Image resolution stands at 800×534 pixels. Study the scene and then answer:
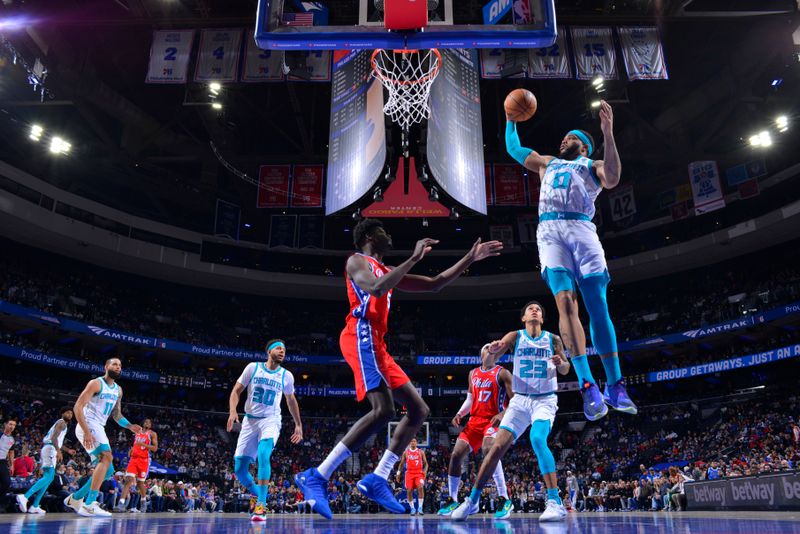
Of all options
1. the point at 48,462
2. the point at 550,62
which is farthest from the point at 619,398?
the point at 550,62

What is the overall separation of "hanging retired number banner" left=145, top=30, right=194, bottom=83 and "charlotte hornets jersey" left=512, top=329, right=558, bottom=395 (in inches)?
470

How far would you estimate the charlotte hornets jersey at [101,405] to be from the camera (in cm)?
876

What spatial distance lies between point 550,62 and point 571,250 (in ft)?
38.4

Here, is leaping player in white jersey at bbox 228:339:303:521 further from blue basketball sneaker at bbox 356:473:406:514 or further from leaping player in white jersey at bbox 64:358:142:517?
blue basketball sneaker at bbox 356:473:406:514

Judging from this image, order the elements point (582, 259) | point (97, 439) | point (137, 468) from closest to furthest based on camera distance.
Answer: point (582, 259) < point (97, 439) < point (137, 468)

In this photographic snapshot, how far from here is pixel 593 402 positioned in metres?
4.38

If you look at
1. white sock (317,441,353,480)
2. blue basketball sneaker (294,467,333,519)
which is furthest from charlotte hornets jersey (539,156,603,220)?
blue basketball sneaker (294,467,333,519)

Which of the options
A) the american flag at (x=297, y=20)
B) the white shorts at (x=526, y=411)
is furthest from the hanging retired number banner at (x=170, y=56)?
the white shorts at (x=526, y=411)

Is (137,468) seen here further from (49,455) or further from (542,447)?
(542,447)

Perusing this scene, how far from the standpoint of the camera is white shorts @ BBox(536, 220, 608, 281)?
15.0 feet

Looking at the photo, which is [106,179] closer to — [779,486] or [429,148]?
[429,148]

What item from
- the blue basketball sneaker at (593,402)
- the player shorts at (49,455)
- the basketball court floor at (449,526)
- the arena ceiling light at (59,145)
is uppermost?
the arena ceiling light at (59,145)

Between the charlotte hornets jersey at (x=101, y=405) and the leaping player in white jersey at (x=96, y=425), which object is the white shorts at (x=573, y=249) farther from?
the charlotte hornets jersey at (x=101, y=405)

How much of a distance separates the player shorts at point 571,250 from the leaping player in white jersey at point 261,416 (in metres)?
4.37
